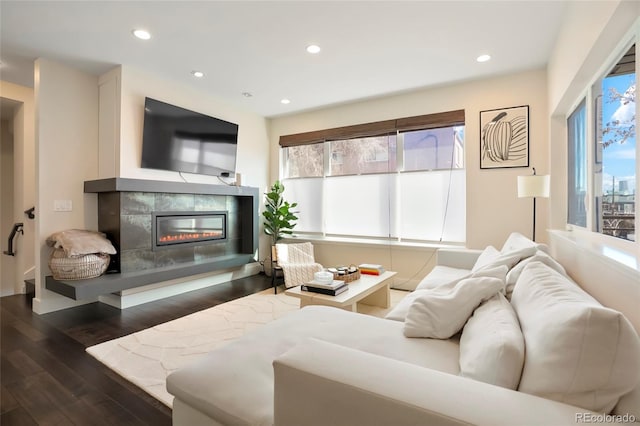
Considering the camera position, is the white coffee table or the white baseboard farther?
the white baseboard

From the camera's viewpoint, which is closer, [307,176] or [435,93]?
[435,93]

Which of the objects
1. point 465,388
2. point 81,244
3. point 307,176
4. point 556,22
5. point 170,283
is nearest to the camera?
point 465,388

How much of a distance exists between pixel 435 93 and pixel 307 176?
238 centimetres

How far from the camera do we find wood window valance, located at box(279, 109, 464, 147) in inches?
162

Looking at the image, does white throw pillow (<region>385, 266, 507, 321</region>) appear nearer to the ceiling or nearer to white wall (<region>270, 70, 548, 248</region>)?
the ceiling

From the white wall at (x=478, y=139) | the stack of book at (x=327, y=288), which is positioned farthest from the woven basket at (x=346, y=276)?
the white wall at (x=478, y=139)

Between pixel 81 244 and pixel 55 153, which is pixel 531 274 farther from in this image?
pixel 55 153

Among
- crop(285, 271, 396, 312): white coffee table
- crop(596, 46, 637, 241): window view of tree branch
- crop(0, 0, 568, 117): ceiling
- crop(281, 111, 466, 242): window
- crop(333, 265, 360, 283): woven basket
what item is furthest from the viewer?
crop(281, 111, 466, 242): window

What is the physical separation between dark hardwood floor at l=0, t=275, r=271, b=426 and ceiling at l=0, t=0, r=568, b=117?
108 inches

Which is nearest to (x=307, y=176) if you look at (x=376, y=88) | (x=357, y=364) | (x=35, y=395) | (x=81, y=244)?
(x=376, y=88)

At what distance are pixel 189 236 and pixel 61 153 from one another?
1685mm

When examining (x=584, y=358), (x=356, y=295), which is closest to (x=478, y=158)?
(x=356, y=295)

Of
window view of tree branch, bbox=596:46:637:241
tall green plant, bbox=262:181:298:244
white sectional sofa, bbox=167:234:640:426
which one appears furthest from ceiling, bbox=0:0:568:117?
white sectional sofa, bbox=167:234:640:426

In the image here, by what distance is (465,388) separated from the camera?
86 centimetres
